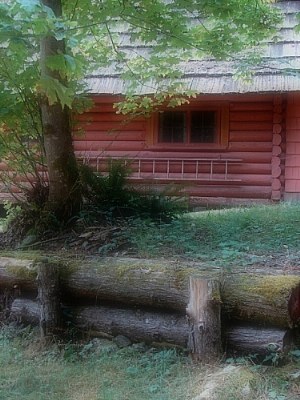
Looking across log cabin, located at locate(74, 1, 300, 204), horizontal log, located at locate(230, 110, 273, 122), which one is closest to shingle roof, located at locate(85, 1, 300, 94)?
log cabin, located at locate(74, 1, 300, 204)

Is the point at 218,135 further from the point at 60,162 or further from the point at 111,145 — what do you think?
the point at 60,162

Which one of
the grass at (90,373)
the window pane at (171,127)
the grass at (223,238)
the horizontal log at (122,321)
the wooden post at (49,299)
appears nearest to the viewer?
the grass at (90,373)

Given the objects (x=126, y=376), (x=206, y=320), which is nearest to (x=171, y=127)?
(x=206, y=320)

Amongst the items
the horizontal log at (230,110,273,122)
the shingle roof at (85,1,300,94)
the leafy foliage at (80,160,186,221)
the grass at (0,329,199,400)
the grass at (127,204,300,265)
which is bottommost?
the grass at (0,329,199,400)

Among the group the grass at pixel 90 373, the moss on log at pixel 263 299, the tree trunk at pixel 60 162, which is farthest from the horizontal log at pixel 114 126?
the moss on log at pixel 263 299

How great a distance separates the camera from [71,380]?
427cm

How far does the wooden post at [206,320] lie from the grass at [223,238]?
0.77m

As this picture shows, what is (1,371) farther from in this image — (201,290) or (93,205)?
(93,205)

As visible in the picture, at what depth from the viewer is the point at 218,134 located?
465 inches

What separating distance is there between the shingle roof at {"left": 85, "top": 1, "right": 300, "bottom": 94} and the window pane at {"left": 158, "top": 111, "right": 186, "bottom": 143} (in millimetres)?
1132

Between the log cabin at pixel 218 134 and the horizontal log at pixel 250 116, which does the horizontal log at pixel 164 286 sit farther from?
the horizontal log at pixel 250 116

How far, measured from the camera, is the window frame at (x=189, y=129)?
11.7m

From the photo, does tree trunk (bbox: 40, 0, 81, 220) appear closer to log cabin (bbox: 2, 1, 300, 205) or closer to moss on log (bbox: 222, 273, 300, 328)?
moss on log (bbox: 222, 273, 300, 328)

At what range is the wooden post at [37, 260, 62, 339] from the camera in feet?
16.5
